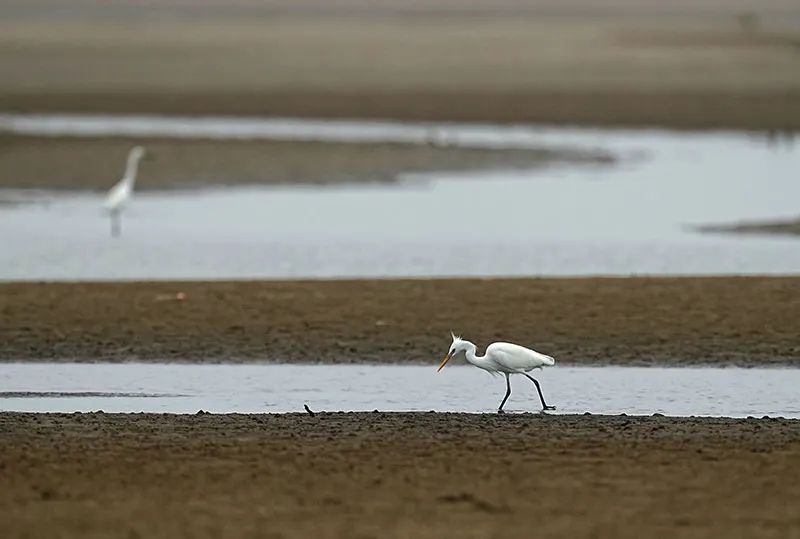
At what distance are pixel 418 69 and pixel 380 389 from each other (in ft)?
142

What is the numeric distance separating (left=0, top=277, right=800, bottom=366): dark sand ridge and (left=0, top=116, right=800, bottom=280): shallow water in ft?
9.23

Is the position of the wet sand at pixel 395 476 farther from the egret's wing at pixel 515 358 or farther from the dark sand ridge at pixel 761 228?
the dark sand ridge at pixel 761 228

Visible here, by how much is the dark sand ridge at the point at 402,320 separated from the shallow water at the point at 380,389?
0.37 meters

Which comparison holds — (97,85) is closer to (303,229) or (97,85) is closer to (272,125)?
(272,125)

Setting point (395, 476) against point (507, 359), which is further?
point (507, 359)

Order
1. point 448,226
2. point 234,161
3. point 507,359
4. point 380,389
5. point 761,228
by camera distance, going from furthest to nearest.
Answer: point 234,161
point 448,226
point 761,228
point 380,389
point 507,359

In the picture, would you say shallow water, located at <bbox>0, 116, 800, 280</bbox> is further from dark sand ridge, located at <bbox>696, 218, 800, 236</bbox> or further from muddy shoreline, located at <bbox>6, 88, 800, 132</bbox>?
muddy shoreline, located at <bbox>6, 88, 800, 132</bbox>

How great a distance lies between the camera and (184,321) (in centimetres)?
1536

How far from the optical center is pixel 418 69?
55.7 metres

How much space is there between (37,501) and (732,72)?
45.3 m

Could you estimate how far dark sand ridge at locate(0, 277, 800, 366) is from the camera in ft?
47.3

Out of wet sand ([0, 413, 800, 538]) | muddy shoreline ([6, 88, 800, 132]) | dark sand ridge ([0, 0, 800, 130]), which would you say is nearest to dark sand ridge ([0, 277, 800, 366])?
wet sand ([0, 413, 800, 538])

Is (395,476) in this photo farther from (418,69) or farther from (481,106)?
(418,69)

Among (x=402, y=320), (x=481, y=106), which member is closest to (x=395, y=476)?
(x=402, y=320)
